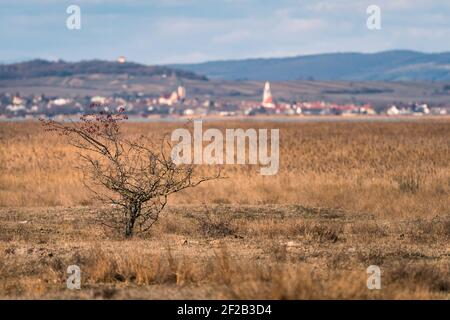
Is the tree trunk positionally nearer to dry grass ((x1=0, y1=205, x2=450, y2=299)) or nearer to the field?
the field

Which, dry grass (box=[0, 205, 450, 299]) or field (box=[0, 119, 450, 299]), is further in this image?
field (box=[0, 119, 450, 299])

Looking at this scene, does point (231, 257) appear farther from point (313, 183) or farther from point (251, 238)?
point (313, 183)

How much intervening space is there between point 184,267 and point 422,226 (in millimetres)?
8094

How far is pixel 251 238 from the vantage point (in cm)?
1852

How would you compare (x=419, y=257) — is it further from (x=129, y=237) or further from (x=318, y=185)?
(x=318, y=185)

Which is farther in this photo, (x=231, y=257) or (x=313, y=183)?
(x=313, y=183)

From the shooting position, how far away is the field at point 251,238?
1258cm

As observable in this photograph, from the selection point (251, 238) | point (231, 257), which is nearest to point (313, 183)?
point (251, 238)

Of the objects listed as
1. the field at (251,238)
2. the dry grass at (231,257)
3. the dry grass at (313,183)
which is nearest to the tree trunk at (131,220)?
the field at (251,238)

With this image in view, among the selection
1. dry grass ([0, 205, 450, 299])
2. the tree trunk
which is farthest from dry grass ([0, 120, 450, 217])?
the tree trunk

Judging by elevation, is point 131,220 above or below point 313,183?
above

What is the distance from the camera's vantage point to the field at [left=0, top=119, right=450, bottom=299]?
41.3 feet

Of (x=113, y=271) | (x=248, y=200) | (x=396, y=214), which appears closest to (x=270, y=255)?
(x=113, y=271)

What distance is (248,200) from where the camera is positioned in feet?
91.0
